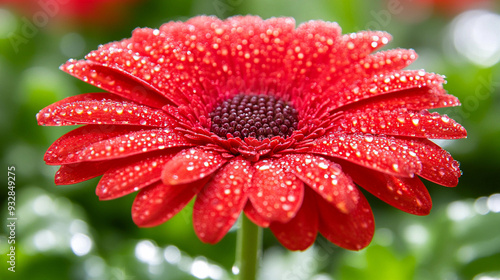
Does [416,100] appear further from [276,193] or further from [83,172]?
[83,172]

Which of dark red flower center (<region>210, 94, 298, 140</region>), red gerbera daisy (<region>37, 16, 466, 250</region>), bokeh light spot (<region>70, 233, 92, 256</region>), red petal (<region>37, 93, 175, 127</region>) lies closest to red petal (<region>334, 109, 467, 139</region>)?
red gerbera daisy (<region>37, 16, 466, 250</region>)

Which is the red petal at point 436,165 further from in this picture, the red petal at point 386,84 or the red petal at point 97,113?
the red petal at point 97,113

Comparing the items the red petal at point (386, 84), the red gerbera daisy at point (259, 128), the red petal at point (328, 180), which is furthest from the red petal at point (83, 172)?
the red petal at point (386, 84)

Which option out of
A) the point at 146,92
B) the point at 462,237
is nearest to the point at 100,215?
the point at 146,92

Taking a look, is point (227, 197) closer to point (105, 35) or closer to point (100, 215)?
point (100, 215)

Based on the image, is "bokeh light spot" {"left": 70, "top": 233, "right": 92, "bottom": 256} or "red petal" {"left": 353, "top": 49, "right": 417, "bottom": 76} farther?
"bokeh light spot" {"left": 70, "top": 233, "right": 92, "bottom": 256}

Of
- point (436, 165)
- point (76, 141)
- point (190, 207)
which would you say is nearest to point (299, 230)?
point (436, 165)

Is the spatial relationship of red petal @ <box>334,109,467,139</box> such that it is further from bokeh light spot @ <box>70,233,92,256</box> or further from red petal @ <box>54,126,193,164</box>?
bokeh light spot @ <box>70,233,92,256</box>
